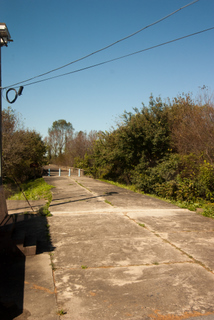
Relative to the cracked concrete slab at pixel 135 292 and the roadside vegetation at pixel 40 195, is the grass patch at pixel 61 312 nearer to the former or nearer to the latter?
the cracked concrete slab at pixel 135 292

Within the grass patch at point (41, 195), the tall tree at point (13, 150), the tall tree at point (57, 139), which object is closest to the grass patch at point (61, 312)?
the grass patch at point (41, 195)

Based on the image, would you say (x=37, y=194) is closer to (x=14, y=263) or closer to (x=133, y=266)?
(x=14, y=263)

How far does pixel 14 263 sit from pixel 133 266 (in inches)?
79.0

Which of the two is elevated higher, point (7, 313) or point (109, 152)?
point (109, 152)

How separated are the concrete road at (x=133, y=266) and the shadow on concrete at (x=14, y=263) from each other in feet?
1.09

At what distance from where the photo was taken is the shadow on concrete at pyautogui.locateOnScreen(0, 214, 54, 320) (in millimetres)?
3215

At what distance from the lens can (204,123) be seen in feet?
45.2

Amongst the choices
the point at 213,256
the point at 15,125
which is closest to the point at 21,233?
the point at 213,256

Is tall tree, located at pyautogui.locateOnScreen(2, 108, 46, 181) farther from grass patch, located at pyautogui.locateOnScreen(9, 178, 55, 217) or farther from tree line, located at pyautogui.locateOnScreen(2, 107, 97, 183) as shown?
grass patch, located at pyautogui.locateOnScreen(9, 178, 55, 217)

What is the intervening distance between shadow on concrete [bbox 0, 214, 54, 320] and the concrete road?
33 centimetres

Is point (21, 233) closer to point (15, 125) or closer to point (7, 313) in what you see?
point (7, 313)

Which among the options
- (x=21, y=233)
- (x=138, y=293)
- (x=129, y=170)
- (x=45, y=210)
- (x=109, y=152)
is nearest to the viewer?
(x=138, y=293)

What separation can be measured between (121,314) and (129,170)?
1760 centimetres

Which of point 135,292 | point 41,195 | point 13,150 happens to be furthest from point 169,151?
point 135,292
